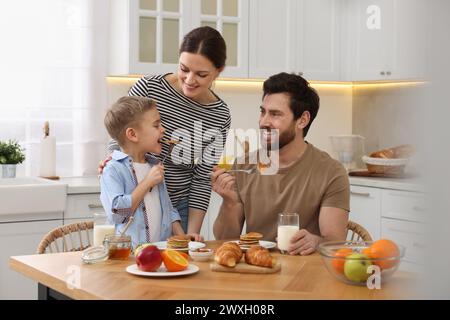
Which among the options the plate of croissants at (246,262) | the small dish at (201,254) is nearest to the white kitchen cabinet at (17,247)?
the small dish at (201,254)

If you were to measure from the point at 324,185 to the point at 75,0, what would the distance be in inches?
88.1

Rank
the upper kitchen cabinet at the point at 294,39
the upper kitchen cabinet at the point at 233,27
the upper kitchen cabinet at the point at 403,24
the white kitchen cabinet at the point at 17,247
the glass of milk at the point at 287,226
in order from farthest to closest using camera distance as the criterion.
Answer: the upper kitchen cabinet at the point at 294,39, the upper kitchen cabinet at the point at 233,27, the white kitchen cabinet at the point at 17,247, the glass of milk at the point at 287,226, the upper kitchen cabinet at the point at 403,24

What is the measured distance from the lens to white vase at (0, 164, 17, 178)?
3.46m

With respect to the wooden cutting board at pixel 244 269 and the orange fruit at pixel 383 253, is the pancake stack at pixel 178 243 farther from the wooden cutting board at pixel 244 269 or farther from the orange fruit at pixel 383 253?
the orange fruit at pixel 383 253

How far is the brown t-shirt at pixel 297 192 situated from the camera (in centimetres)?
227

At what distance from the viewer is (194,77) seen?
2291mm

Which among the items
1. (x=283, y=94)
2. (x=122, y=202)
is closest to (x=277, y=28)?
(x=283, y=94)

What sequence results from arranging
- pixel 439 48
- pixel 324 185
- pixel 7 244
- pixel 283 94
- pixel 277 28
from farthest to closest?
pixel 277 28
pixel 7 244
pixel 283 94
pixel 324 185
pixel 439 48

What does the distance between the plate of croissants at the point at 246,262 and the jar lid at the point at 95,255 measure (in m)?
0.30

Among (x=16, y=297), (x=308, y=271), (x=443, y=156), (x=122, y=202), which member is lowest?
(x=16, y=297)

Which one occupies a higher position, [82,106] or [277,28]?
[277,28]

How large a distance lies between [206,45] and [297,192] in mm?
612

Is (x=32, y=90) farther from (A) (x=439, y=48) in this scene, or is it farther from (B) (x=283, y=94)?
(A) (x=439, y=48)

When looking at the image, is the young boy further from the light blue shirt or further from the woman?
the woman
